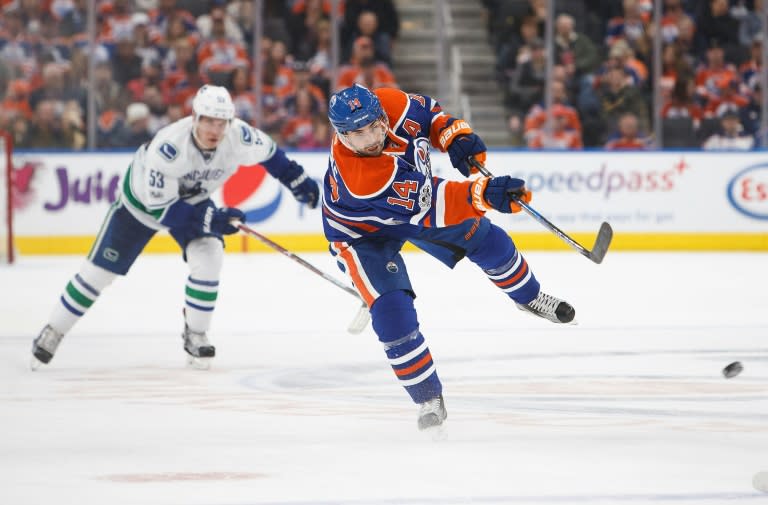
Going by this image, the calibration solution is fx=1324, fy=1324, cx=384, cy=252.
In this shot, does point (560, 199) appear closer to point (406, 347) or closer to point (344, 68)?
point (344, 68)

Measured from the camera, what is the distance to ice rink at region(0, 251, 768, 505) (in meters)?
3.14

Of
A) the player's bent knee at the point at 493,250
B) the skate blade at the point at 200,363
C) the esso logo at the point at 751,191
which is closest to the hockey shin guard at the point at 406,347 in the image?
the player's bent knee at the point at 493,250

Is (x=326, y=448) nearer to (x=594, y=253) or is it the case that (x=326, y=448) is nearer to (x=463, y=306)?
(x=594, y=253)

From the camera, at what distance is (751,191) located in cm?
1045

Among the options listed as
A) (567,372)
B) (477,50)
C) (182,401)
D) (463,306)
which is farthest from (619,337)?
(477,50)

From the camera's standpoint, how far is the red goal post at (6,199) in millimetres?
9930

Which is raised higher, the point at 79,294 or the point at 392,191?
the point at 392,191

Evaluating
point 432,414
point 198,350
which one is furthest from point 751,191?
point 432,414

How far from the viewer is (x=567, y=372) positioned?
496 centimetres

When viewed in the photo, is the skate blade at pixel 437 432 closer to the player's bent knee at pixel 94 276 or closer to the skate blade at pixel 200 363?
the skate blade at pixel 200 363

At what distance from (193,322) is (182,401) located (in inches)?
36.9

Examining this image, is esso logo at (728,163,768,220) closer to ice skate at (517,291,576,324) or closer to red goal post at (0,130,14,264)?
red goal post at (0,130,14,264)

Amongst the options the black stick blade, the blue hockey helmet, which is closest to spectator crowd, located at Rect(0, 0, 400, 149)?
the black stick blade

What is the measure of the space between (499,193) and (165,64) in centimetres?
729
